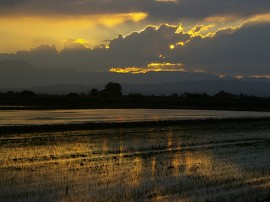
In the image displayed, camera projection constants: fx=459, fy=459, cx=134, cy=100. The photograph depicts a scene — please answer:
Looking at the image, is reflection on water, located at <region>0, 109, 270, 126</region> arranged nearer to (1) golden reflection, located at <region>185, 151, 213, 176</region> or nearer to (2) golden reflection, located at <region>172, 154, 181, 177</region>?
(2) golden reflection, located at <region>172, 154, 181, 177</region>

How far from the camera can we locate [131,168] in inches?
661

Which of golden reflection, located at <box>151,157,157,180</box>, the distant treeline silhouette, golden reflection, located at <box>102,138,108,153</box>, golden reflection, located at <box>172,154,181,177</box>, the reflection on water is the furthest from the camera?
the distant treeline silhouette

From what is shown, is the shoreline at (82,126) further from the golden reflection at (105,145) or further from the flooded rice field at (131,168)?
the golden reflection at (105,145)

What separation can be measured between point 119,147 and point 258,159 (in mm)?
6926

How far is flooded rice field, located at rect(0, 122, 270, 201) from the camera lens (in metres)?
12.6

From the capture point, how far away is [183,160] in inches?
754

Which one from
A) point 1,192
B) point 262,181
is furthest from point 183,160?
point 1,192

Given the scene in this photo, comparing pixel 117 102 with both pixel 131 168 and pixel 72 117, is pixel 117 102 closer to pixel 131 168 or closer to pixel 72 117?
pixel 72 117

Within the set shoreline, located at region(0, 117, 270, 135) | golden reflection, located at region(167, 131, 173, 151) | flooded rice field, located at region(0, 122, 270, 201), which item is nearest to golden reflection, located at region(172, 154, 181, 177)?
flooded rice field, located at region(0, 122, 270, 201)

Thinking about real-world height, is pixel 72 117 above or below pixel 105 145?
above

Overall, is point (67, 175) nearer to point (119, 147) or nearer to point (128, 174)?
point (128, 174)

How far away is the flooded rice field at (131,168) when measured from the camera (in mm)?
12602

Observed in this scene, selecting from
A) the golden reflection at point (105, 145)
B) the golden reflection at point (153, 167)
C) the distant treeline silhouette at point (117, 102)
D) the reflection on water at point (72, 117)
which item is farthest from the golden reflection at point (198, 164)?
the distant treeline silhouette at point (117, 102)

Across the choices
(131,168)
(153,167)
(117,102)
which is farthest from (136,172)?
(117,102)
